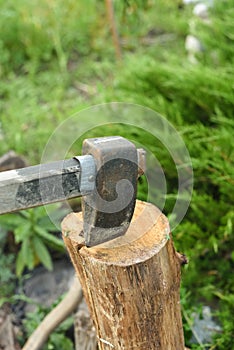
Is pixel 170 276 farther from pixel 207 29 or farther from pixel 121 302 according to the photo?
Result: pixel 207 29

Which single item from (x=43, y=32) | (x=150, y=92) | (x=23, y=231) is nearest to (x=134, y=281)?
(x=23, y=231)

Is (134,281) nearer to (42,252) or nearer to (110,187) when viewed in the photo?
(110,187)

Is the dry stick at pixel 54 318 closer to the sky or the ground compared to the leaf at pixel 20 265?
closer to the sky

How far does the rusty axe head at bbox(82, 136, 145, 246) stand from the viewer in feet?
3.90

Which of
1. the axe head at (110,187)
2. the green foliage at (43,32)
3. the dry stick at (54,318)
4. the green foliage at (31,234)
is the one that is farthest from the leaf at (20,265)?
the green foliage at (43,32)

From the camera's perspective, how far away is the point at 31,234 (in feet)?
8.07

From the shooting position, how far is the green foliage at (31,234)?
240cm

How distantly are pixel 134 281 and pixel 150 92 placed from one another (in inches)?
71.7

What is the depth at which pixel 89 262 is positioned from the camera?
53.7 inches

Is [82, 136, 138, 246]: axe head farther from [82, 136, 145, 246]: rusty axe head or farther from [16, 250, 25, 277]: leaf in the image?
[16, 250, 25, 277]: leaf

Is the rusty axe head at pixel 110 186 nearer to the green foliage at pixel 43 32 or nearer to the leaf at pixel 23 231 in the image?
the leaf at pixel 23 231

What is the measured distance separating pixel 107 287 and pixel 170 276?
0.64 ft

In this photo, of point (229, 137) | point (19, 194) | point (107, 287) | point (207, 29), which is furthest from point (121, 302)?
point (207, 29)

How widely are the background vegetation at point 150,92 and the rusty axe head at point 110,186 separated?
769 millimetres
